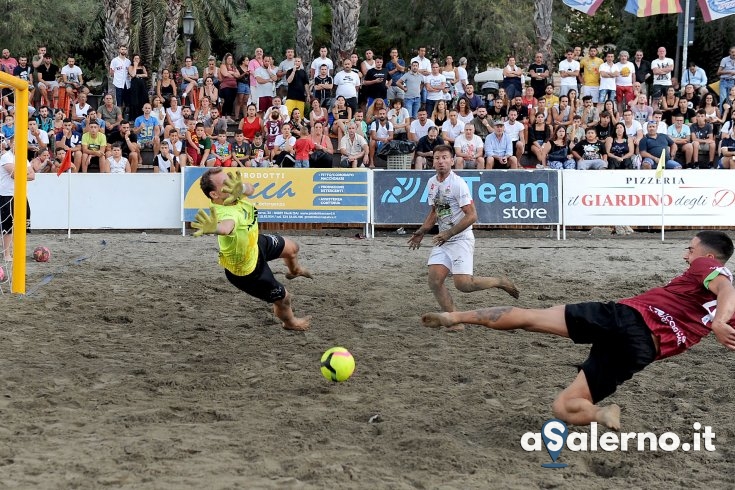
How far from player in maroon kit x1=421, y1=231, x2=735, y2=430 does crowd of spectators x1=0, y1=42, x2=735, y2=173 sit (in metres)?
11.0

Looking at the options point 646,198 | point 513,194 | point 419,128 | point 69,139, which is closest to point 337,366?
point 513,194

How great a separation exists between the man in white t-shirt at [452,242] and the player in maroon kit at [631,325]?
326cm

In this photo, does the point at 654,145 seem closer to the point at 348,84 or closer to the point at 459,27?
the point at 348,84

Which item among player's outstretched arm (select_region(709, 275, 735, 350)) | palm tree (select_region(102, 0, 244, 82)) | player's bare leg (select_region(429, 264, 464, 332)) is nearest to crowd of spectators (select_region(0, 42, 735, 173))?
palm tree (select_region(102, 0, 244, 82))

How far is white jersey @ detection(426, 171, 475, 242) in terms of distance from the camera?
903 centimetres

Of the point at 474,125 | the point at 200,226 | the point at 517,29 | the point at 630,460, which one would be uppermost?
the point at 517,29

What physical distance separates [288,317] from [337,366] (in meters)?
1.89

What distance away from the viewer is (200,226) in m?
6.99

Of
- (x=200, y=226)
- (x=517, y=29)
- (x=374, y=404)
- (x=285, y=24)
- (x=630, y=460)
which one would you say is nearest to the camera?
(x=630, y=460)

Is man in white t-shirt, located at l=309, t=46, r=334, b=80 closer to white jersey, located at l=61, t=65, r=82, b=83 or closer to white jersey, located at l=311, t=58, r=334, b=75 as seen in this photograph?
white jersey, located at l=311, t=58, r=334, b=75

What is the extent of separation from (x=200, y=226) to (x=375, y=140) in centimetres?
1080

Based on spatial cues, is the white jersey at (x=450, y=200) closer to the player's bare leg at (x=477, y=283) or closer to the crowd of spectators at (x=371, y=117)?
the player's bare leg at (x=477, y=283)

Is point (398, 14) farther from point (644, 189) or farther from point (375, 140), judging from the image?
point (644, 189)

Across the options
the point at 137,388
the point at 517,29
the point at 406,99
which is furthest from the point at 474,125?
the point at 137,388
